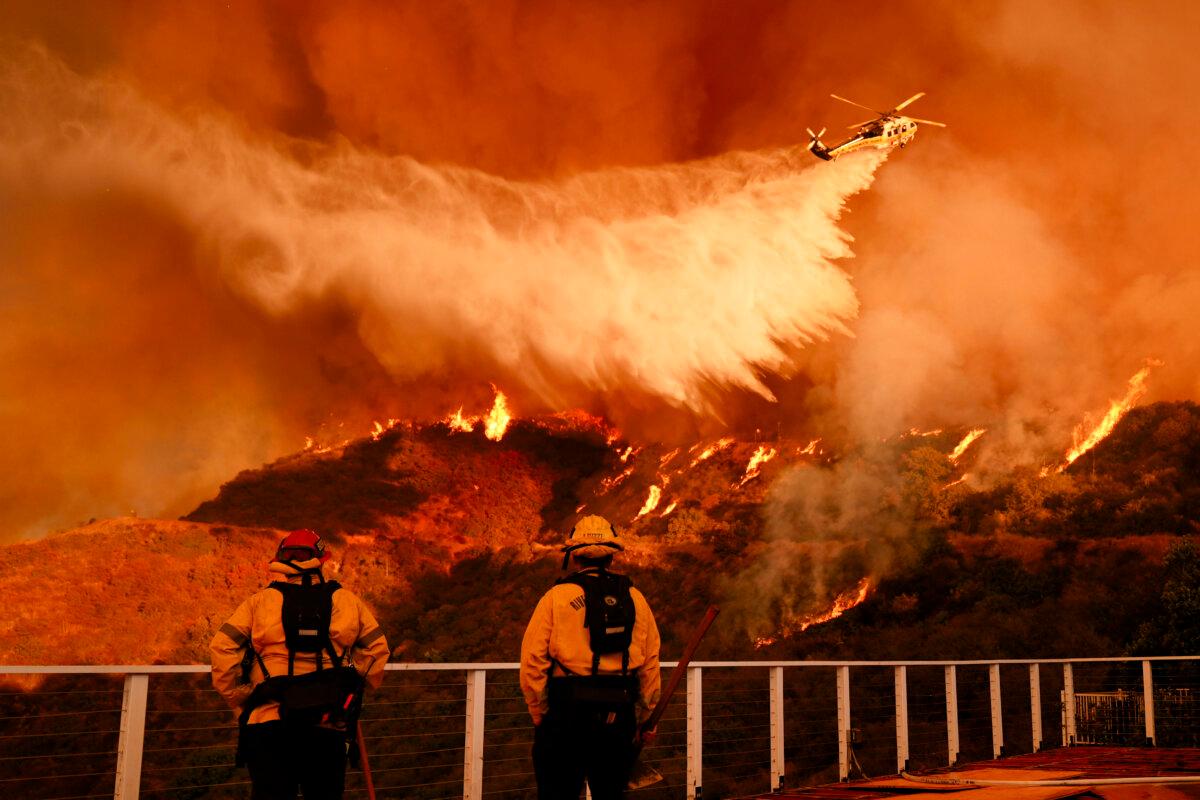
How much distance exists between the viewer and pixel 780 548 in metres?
52.4

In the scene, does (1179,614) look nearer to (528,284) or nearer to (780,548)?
(780,548)

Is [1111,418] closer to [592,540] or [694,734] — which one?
[694,734]

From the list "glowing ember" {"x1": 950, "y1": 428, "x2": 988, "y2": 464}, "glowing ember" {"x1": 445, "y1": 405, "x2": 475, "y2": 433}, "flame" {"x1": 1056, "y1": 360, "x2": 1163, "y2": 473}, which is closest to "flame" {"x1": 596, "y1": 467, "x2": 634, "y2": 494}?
"glowing ember" {"x1": 445, "y1": 405, "x2": 475, "y2": 433}

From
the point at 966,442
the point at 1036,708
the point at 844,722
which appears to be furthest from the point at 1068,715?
the point at 966,442

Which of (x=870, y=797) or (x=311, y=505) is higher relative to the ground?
(x=311, y=505)

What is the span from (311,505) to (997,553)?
4769 centimetres

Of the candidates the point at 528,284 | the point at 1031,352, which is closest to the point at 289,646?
the point at 1031,352

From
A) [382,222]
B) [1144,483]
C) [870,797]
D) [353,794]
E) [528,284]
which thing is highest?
[382,222]

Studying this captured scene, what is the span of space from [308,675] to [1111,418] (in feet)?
160

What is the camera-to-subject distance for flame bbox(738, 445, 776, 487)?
60.4m

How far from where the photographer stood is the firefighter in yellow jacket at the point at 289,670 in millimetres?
4527

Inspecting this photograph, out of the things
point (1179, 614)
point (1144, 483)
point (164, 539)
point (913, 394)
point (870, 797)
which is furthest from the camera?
point (164, 539)

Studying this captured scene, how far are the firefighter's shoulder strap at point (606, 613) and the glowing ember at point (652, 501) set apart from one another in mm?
60154

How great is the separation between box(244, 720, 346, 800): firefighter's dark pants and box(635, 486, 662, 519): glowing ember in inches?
2374
